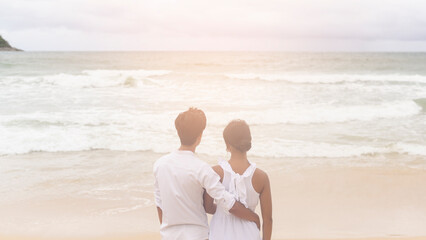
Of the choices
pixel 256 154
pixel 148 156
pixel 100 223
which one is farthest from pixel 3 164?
pixel 256 154

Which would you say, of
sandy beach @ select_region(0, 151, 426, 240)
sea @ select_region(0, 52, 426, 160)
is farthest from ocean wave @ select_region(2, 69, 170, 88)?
sandy beach @ select_region(0, 151, 426, 240)

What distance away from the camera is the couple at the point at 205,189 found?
8.13 ft

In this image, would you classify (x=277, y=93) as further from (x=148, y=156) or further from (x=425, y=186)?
(x=425, y=186)

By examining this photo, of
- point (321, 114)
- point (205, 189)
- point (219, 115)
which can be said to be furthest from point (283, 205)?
point (321, 114)

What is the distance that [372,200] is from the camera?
5.89m

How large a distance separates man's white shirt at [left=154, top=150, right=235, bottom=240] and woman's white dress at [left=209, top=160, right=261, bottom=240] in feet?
0.30

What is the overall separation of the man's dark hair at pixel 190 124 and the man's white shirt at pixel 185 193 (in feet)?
0.29

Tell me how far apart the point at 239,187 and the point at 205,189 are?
0.68 feet

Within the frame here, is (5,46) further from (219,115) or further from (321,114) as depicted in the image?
(321,114)

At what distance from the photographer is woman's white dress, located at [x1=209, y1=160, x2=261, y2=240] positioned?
2.61 metres

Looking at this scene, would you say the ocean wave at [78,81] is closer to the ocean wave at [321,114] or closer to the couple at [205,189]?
the ocean wave at [321,114]

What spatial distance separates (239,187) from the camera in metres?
2.60

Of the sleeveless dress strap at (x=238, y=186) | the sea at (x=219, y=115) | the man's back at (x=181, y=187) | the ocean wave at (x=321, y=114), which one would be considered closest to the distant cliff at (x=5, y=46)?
the sea at (x=219, y=115)

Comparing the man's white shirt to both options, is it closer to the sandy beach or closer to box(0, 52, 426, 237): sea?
the sandy beach
